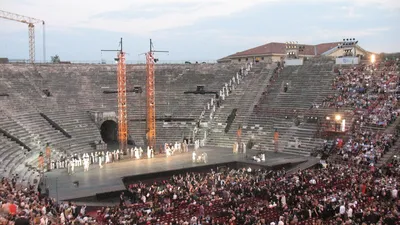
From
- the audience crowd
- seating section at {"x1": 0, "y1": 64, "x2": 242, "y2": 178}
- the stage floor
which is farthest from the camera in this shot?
seating section at {"x1": 0, "y1": 64, "x2": 242, "y2": 178}

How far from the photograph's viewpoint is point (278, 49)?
202 feet

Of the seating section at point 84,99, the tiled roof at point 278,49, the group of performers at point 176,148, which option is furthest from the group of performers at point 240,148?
the tiled roof at point 278,49

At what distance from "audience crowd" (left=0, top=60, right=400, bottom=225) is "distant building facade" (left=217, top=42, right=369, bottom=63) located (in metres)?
31.9

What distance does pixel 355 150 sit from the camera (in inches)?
1183

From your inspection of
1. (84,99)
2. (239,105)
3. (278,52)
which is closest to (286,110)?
(239,105)

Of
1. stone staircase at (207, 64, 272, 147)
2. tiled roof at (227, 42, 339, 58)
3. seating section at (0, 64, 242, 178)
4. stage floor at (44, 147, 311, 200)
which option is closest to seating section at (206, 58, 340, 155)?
stone staircase at (207, 64, 272, 147)

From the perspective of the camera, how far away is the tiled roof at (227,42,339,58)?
61188mm

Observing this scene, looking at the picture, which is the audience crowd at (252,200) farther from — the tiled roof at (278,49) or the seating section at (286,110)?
the tiled roof at (278,49)

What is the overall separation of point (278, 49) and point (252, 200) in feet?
144

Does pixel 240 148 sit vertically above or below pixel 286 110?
below

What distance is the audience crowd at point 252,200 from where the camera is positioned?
16797mm

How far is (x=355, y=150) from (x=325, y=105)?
8.37 metres

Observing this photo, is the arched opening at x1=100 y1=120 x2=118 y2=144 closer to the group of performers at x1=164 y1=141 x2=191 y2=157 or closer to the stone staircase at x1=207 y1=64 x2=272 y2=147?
the group of performers at x1=164 y1=141 x2=191 y2=157

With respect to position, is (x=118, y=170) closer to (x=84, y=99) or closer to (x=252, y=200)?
(x=252, y=200)
